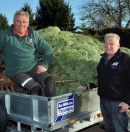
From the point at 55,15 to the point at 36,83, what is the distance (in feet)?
81.4

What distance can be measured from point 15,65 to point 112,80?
137 centimetres

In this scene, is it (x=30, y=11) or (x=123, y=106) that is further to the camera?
(x=30, y=11)

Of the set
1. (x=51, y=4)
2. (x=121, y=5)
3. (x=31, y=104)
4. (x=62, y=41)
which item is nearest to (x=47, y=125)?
(x=31, y=104)

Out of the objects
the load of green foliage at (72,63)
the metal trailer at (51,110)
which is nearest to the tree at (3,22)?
the load of green foliage at (72,63)

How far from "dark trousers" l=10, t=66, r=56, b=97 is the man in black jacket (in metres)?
0.70

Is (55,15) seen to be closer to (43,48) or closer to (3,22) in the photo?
(3,22)

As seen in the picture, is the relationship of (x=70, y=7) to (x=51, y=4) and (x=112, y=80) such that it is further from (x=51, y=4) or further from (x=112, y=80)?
(x=112, y=80)

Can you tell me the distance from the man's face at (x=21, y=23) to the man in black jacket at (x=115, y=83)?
1.19m

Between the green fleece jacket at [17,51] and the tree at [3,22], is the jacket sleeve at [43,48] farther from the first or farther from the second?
the tree at [3,22]

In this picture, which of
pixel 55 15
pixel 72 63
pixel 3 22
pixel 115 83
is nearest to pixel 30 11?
pixel 55 15

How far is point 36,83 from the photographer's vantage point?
476 centimetres

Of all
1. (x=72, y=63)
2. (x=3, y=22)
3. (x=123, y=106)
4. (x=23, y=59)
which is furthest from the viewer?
(x=3, y=22)

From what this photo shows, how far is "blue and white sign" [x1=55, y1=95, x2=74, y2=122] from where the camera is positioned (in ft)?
14.0

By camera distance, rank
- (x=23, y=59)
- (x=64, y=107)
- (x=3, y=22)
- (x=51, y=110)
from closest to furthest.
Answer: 1. (x=51, y=110)
2. (x=64, y=107)
3. (x=23, y=59)
4. (x=3, y=22)
